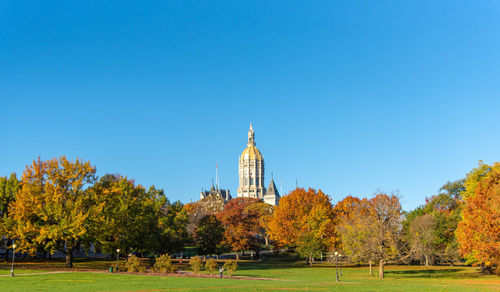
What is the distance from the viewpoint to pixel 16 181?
56.2 m

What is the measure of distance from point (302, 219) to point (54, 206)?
4131 centimetres

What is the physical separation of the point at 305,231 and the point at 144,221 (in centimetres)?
2669

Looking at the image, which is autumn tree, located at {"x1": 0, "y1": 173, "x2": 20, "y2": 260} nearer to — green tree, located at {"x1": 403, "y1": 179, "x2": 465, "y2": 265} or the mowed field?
the mowed field

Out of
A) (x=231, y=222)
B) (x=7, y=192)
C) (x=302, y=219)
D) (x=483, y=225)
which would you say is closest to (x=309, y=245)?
(x=302, y=219)

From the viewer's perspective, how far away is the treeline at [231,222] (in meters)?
41.2

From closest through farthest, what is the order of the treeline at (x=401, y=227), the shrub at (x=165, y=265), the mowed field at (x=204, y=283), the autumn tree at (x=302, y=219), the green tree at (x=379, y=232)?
the mowed field at (x=204, y=283), the treeline at (x=401, y=227), the green tree at (x=379, y=232), the shrub at (x=165, y=265), the autumn tree at (x=302, y=219)

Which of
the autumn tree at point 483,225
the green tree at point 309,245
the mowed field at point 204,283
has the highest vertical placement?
the autumn tree at point 483,225

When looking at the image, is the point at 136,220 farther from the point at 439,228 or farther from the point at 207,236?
the point at 439,228

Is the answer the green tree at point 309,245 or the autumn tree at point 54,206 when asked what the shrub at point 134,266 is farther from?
the green tree at point 309,245

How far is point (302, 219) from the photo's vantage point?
73.9 metres

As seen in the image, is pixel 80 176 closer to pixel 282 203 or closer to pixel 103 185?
pixel 103 185

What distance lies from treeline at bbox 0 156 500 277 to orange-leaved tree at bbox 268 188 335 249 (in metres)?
0.17

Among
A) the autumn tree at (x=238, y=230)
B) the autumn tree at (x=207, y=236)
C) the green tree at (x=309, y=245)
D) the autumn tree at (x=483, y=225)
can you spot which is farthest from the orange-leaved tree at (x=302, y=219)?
the autumn tree at (x=483, y=225)

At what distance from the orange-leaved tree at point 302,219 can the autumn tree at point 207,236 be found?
32.1ft
